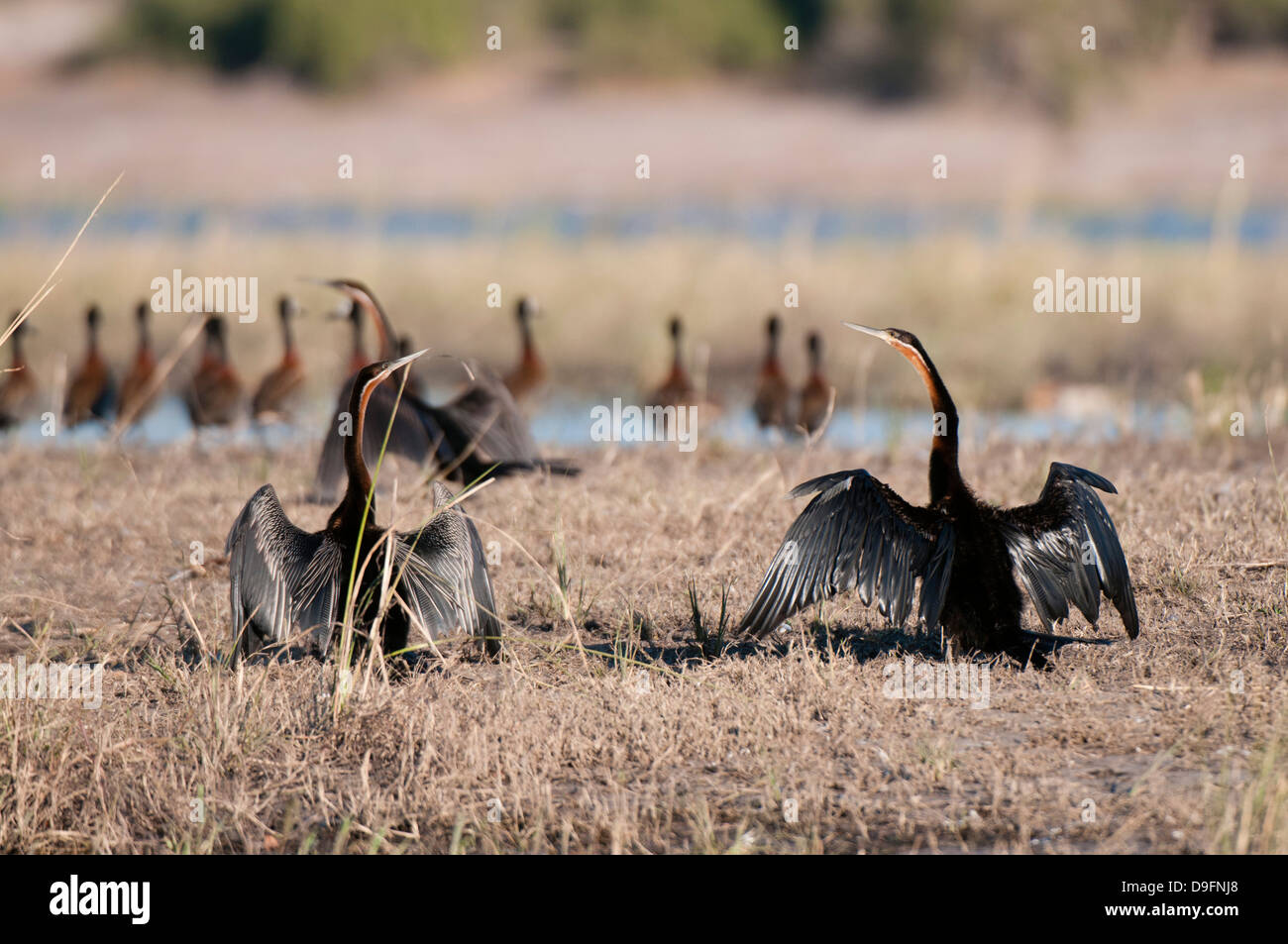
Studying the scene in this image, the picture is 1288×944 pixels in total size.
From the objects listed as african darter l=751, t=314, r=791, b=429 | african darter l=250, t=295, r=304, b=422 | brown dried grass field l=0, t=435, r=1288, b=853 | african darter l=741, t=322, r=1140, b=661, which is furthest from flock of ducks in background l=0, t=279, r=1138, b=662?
african darter l=250, t=295, r=304, b=422

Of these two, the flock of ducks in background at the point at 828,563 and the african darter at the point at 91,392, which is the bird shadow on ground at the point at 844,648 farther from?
the african darter at the point at 91,392

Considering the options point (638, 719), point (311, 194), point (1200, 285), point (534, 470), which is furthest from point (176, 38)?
point (638, 719)

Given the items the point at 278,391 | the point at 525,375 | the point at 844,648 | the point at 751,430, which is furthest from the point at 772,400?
the point at 844,648

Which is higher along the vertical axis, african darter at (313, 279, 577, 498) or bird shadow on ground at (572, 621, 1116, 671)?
african darter at (313, 279, 577, 498)

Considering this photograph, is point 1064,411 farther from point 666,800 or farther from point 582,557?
point 666,800

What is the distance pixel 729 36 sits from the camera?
34.8 meters

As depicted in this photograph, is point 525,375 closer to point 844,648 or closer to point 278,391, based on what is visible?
point 278,391

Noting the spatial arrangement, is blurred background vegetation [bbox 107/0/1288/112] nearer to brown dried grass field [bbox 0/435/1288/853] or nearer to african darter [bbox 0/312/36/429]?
african darter [bbox 0/312/36/429]

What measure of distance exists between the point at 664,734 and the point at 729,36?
32.2 metres

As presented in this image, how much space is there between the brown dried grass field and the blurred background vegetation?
80.1 feet

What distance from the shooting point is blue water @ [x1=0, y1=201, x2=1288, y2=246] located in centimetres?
1758

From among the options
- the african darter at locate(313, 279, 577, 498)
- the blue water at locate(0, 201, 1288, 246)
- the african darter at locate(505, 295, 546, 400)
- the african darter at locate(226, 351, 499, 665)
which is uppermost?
the blue water at locate(0, 201, 1288, 246)

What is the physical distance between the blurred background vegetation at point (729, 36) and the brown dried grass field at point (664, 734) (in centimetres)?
2441
